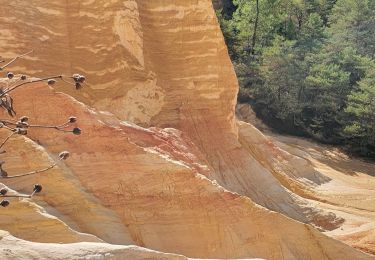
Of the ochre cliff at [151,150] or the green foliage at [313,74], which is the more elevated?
the ochre cliff at [151,150]

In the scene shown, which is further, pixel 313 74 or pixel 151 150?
pixel 313 74

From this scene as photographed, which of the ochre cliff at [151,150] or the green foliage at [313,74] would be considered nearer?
the ochre cliff at [151,150]

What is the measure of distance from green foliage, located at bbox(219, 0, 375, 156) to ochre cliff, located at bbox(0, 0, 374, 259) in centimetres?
941

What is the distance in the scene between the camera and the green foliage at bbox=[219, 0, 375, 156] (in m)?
30.7

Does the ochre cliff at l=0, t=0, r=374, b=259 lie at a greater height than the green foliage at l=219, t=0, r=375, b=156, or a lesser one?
greater

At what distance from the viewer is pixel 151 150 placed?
417 inches

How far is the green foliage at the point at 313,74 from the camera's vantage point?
30.7 meters

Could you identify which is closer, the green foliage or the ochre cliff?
the ochre cliff

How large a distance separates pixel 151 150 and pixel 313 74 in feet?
74.1

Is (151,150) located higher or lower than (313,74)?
higher

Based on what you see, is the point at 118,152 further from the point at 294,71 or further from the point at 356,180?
the point at 294,71

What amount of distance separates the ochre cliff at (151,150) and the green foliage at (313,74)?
9413 millimetres

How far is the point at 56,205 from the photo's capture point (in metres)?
9.09

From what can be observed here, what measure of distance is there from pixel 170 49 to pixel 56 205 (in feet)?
26.4
